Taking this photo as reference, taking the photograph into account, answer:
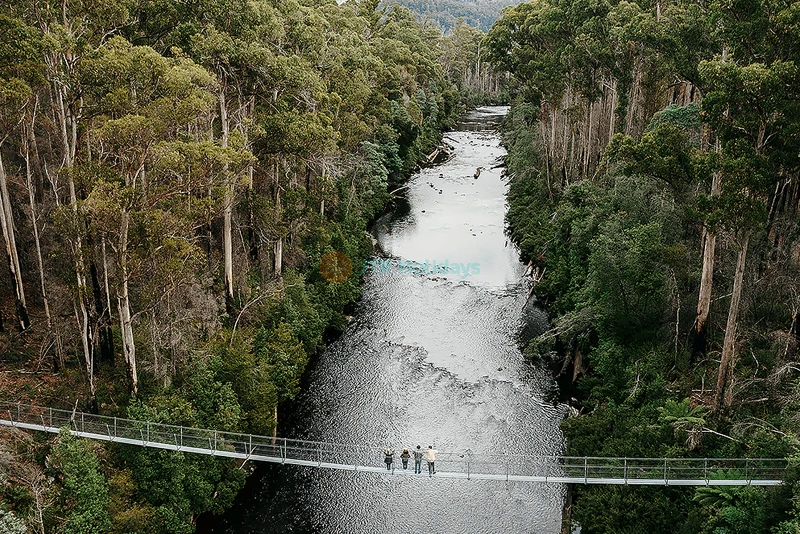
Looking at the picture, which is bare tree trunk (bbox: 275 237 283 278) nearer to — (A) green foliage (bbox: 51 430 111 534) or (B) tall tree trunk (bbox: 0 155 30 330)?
(B) tall tree trunk (bbox: 0 155 30 330)

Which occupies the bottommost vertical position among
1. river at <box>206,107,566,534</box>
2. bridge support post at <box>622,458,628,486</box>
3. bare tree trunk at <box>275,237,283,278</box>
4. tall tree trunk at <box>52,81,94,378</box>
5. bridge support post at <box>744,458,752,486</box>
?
river at <box>206,107,566,534</box>

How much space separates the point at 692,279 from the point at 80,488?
70.5 feet

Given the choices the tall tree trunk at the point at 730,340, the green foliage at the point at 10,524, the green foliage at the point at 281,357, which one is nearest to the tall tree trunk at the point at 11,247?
the green foliage at the point at 281,357

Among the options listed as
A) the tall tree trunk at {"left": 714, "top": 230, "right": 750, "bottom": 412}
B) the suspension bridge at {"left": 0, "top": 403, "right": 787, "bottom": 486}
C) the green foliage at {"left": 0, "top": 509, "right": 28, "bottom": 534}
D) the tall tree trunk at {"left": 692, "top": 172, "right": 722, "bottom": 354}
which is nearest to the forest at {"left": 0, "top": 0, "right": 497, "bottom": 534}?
the green foliage at {"left": 0, "top": 509, "right": 28, "bottom": 534}

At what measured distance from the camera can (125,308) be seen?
1812 centimetres

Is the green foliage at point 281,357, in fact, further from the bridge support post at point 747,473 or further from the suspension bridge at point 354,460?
the bridge support post at point 747,473

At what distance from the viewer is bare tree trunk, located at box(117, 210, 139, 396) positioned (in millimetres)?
17297

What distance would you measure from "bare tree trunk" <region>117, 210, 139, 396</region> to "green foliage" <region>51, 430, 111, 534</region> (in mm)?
2561

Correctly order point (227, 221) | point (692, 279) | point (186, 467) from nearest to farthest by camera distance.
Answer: point (186, 467)
point (692, 279)
point (227, 221)

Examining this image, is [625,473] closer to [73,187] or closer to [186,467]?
[186,467]

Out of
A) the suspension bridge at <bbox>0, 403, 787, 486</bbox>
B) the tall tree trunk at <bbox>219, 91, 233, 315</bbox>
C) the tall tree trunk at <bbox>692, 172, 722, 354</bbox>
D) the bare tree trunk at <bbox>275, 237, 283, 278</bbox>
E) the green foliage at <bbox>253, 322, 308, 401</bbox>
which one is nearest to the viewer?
the suspension bridge at <bbox>0, 403, 787, 486</bbox>

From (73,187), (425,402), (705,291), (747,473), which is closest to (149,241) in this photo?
(73,187)

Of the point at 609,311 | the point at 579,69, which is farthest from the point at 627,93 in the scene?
the point at 609,311

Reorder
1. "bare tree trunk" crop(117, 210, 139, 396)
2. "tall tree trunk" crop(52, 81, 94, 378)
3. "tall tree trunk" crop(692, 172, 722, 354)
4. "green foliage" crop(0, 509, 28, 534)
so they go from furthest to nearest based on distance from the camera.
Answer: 1. "tall tree trunk" crop(692, 172, 722, 354)
2. "tall tree trunk" crop(52, 81, 94, 378)
3. "bare tree trunk" crop(117, 210, 139, 396)
4. "green foliage" crop(0, 509, 28, 534)
